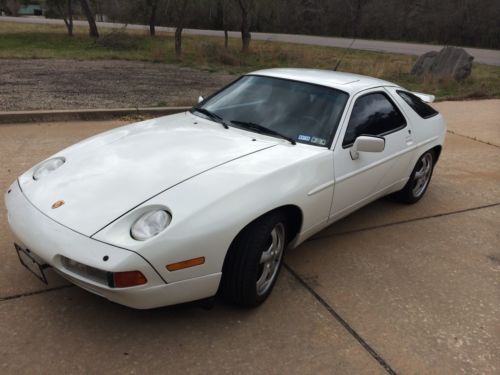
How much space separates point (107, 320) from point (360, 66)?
50.3 ft

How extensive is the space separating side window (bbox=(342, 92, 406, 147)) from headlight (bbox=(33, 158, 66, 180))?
6.58 feet

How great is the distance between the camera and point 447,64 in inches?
575

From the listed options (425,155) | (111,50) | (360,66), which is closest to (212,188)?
(425,155)

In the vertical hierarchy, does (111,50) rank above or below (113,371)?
below

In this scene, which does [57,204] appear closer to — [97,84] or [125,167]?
[125,167]

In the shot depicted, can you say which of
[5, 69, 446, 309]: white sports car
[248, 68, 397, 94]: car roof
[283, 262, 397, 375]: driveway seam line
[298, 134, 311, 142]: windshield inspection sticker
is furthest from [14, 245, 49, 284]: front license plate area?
[248, 68, 397, 94]: car roof

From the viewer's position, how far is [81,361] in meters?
2.33

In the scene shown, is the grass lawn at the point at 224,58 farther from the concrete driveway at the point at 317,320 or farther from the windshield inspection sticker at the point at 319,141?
the windshield inspection sticker at the point at 319,141

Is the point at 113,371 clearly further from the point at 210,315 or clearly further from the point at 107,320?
the point at 210,315

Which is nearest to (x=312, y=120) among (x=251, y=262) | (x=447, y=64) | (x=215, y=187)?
(x=215, y=187)

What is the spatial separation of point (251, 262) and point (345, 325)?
0.73m

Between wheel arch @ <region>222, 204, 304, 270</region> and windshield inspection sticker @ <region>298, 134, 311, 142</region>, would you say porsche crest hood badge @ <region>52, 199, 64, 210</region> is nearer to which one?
wheel arch @ <region>222, 204, 304, 270</region>

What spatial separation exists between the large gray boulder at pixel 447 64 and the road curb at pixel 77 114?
32.7 feet

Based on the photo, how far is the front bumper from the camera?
222 centimetres
